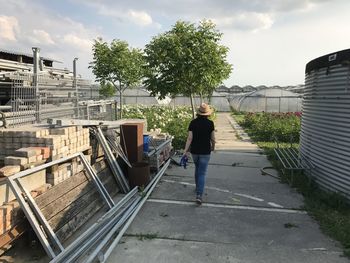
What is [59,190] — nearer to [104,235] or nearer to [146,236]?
[104,235]

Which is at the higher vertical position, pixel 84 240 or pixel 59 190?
pixel 59 190

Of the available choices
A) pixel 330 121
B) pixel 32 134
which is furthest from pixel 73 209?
pixel 330 121

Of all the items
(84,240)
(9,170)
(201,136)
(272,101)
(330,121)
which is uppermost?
(272,101)

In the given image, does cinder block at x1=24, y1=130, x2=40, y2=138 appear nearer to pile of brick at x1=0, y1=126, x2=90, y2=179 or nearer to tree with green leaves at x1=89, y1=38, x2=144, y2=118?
pile of brick at x1=0, y1=126, x2=90, y2=179

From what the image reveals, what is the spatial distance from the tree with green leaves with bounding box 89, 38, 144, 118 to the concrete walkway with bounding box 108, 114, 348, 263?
42.4 feet

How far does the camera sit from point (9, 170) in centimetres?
475

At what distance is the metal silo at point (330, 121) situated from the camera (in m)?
7.11

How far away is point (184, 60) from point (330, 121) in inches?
334

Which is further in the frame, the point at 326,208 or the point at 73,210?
the point at 326,208

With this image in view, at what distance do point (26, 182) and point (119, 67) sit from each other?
16.4 meters

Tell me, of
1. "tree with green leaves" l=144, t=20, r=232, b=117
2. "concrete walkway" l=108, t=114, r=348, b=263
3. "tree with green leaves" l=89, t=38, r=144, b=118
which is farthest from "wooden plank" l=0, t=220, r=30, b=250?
"tree with green leaves" l=89, t=38, r=144, b=118

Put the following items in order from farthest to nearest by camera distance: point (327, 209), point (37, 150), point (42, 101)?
point (42, 101) < point (327, 209) < point (37, 150)

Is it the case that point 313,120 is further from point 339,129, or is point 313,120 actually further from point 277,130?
point 277,130

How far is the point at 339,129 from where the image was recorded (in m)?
7.30
